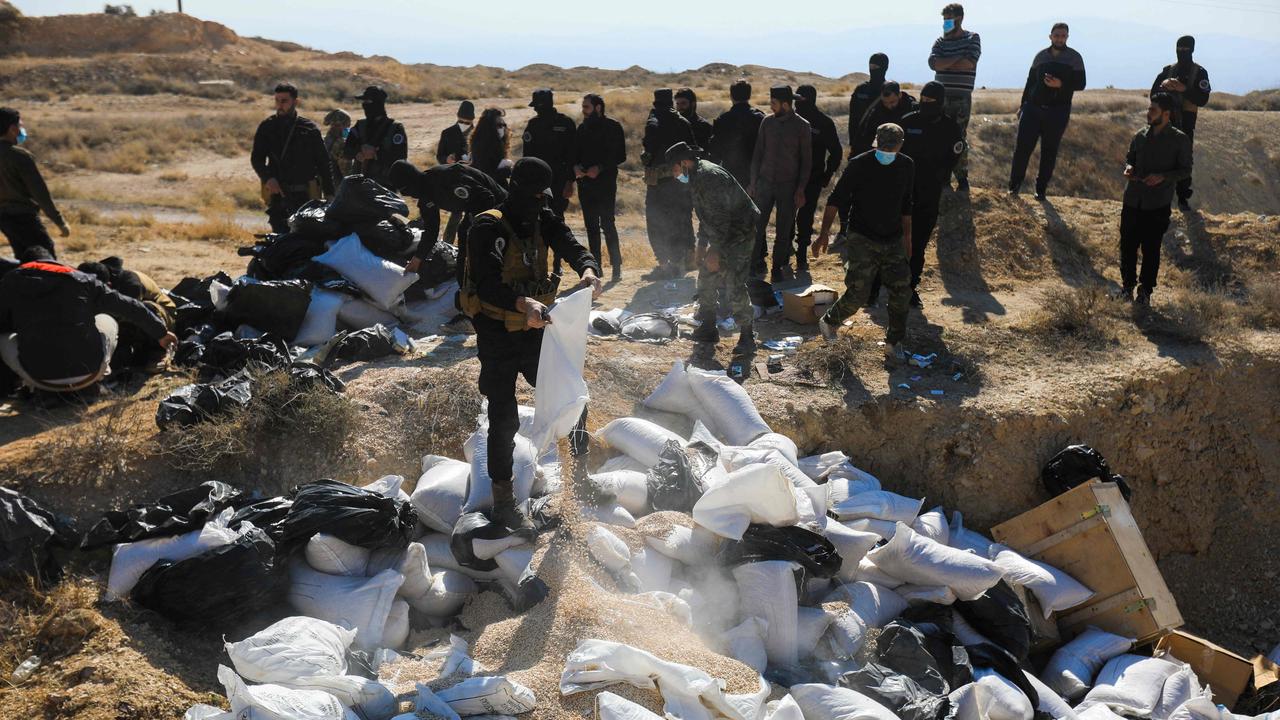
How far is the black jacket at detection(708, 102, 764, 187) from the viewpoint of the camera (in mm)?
7875

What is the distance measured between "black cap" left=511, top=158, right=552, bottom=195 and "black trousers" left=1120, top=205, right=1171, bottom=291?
5.17 m

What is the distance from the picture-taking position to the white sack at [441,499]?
4.40m

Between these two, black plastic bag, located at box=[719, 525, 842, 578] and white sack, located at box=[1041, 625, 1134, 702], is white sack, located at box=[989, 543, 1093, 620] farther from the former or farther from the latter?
black plastic bag, located at box=[719, 525, 842, 578]

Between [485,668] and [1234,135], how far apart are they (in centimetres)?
1880

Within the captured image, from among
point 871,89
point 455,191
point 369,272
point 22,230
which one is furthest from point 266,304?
point 871,89

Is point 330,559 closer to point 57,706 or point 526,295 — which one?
point 57,706

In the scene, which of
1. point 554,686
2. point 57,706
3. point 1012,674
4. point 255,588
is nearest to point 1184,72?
point 1012,674

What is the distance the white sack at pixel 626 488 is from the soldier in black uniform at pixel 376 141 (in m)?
4.24

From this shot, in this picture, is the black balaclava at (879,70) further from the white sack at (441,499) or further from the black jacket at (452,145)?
the white sack at (441,499)

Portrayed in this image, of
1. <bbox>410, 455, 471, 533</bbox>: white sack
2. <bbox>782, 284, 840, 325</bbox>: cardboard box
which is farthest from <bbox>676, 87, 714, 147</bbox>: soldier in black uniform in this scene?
<bbox>410, 455, 471, 533</bbox>: white sack

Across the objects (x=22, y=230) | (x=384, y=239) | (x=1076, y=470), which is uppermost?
(x=384, y=239)

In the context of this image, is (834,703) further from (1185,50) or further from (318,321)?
(1185,50)

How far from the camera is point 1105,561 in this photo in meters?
5.18

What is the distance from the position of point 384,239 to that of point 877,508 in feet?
13.1
